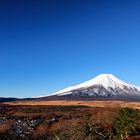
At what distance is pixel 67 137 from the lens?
125 feet

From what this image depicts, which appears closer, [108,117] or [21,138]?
[21,138]

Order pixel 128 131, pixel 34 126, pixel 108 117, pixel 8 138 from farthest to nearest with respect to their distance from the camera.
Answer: pixel 34 126 < pixel 108 117 < pixel 8 138 < pixel 128 131

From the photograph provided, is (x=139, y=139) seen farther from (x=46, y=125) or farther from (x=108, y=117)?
(x=46, y=125)

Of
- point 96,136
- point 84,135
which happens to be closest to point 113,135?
point 96,136

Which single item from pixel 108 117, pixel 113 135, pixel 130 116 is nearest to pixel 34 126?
pixel 108 117

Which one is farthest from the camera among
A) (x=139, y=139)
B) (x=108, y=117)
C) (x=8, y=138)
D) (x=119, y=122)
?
(x=108, y=117)

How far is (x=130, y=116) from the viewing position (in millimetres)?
37562

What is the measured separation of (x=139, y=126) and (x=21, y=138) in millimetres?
17447

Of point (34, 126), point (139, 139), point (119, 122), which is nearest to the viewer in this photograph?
point (139, 139)

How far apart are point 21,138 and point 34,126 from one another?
52.1 feet

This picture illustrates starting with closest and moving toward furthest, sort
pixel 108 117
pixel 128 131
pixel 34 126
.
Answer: pixel 128 131
pixel 108 117
pixel 34 126

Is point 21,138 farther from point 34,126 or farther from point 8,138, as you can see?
point 34,126

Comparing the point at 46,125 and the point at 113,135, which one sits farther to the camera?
the point at 46,125

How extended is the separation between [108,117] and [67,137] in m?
21.6
